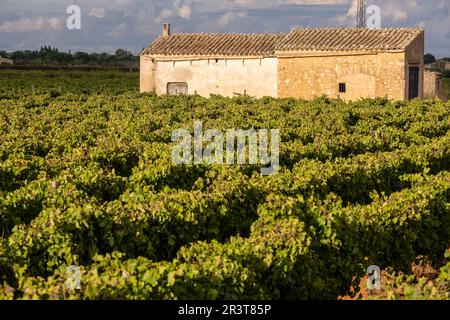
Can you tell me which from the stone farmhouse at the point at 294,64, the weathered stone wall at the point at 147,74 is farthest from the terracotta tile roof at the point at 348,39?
the weathered stone wall at the point at 147,74

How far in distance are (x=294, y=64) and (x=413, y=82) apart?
5408 mm

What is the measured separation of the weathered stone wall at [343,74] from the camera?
3145cm

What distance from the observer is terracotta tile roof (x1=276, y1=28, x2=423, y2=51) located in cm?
3203

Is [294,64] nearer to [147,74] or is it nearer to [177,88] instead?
[177,88]

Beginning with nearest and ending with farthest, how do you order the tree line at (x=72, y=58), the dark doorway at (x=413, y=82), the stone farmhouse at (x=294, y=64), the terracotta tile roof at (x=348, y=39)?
the stone farmhouse at (x=294, y=64) → the terracotta tile roof at (x=348, y=39) → the dark doorway at (x=413, y=82) → the tree line at (x=72, y=58)

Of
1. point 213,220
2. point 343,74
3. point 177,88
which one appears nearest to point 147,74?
point 177,88

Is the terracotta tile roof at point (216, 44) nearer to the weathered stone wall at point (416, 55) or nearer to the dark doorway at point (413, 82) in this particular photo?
the weathered stone wall at point (416, 55)

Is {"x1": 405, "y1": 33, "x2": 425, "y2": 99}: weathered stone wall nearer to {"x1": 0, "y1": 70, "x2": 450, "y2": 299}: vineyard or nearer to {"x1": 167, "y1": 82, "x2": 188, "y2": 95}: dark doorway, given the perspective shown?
{"x1": 167, "y1": 82, "x2": 188, "y2": 95}: dark doorway

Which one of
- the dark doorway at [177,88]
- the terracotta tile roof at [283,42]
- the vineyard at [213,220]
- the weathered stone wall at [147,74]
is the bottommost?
the vineyard at [213,220]

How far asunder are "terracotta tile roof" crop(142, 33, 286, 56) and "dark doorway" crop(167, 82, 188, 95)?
1.48 metres

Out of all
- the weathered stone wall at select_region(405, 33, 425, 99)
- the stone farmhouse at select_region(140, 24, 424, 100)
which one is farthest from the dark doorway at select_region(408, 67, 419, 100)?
the weathered stone wall at select_region(405, 33, 425, 99)

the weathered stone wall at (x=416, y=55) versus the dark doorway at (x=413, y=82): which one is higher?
the weathered stone wall at (x=416, y=55)
